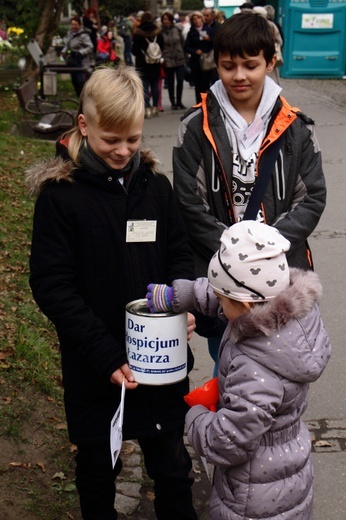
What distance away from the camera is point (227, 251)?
2418mm

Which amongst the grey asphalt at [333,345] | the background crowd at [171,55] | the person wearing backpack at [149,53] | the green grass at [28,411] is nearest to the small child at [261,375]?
the green grass at [28,411]

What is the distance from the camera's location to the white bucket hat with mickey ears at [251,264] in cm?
238

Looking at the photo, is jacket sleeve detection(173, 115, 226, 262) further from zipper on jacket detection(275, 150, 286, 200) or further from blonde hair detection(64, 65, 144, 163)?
blonde hair detection(64, 65, 144, 163)

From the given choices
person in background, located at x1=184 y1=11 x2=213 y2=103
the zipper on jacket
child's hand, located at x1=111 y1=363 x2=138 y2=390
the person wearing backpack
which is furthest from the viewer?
the person wearing backpack

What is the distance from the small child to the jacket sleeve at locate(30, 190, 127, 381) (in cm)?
37

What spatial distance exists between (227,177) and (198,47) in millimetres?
12653

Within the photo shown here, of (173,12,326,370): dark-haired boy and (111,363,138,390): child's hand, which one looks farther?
(173,12,326,370): dark-haired boy

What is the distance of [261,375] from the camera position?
238cm

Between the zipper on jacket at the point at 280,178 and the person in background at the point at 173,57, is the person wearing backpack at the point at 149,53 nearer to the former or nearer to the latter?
the person in background at the point at 173,57

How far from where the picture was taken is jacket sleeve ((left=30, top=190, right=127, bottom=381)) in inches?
107

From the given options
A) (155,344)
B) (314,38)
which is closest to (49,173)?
(155,344)

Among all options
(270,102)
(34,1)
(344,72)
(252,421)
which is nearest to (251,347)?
(252,421)

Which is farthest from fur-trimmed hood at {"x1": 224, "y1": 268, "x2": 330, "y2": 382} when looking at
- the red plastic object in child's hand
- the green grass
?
the green grass

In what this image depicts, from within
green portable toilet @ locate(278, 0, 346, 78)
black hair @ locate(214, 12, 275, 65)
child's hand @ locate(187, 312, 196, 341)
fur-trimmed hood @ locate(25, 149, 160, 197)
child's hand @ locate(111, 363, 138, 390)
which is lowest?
green portable toilet @ locate(278, 0, 346, 78)
